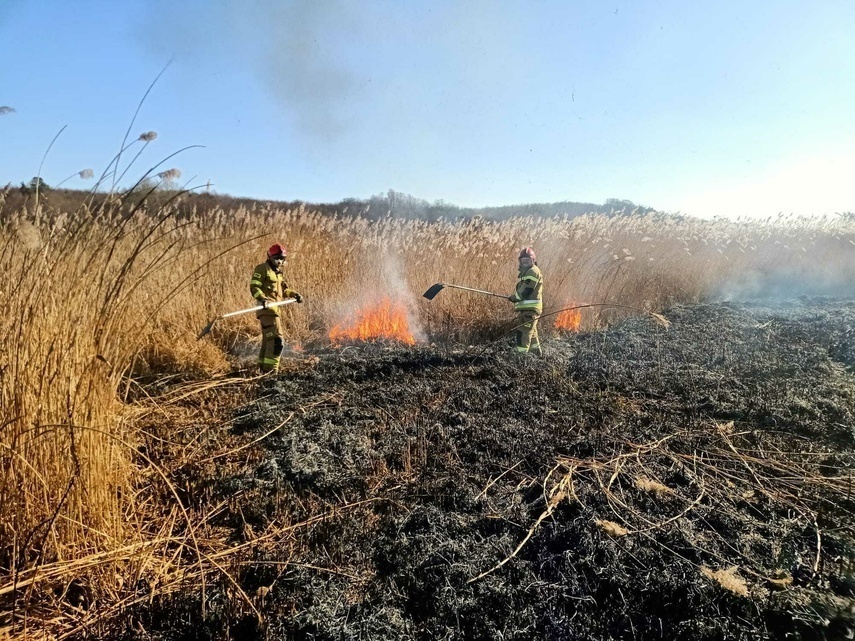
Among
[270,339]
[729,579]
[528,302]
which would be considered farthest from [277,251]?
[729,579]

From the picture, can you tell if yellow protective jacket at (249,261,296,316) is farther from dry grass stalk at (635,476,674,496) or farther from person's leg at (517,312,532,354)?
dry grass stalk at (635,476,674,496)

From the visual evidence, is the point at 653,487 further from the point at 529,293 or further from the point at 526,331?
the point at 529,293

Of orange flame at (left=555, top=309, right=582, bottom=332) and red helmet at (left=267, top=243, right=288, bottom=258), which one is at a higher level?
red helmet at (left=267, top=243, right=288, bottom=258)

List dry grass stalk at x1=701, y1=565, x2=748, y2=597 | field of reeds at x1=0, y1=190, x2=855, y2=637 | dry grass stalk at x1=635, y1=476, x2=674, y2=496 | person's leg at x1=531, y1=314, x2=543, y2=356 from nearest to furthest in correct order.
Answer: field of reeds at x1=0, y1=190, x2=855, y2=637 < dry grass stalk at x1=701, y1=565, x2=748, y2=597 < dry grass stalk at x1=635, y1=476, x2=674, y2=496 < person's leg at x1=531, y1=314, x2=543, y2=356

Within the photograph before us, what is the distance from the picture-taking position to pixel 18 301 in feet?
5.63

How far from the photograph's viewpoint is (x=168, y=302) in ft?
17.9

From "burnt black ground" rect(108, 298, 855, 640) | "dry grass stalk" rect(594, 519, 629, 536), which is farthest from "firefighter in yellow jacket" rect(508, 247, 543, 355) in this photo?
"dry grass stalk" rect(594, 519, 629, 536)

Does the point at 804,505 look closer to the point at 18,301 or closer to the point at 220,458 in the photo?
the point at 220,458

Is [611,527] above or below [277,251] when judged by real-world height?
below

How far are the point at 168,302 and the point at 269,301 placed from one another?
129cm

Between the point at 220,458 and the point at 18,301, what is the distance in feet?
4.78

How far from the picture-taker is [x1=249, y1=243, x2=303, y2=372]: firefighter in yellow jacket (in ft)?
16.3

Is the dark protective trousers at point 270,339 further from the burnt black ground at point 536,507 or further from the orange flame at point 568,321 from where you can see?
the orange flame at point 568,321

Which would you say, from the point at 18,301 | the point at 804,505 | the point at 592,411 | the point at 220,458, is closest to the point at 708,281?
the point at 592,411
